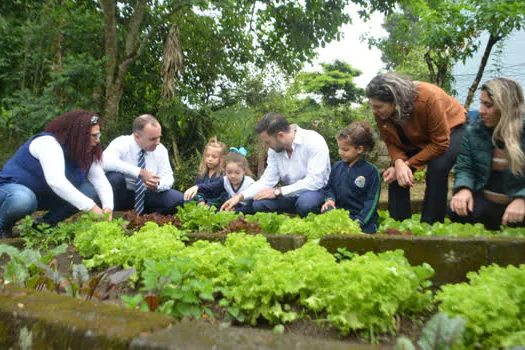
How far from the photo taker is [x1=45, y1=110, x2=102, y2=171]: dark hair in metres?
4.19

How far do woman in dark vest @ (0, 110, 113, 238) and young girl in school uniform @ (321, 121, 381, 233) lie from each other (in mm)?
2207

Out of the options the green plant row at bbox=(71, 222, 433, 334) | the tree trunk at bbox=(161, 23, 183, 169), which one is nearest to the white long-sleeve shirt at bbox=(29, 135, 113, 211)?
the green plant row at bbox=(71, 222, 433, 334)

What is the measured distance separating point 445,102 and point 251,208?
93.4 inches

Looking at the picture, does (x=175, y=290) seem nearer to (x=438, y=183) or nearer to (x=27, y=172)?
(x=438, y=183)

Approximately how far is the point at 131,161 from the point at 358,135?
2.92 m

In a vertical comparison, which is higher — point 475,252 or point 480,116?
point 480,116

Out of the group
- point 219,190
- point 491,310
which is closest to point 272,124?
point 219,190

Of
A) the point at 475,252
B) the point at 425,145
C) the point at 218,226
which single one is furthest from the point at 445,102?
the point at 218,226

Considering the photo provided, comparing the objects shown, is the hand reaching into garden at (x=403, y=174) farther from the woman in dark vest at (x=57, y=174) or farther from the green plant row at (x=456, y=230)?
the woman in dark vest at (x=57, y=174)

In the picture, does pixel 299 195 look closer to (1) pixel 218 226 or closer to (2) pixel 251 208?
(2) pixel 251 208

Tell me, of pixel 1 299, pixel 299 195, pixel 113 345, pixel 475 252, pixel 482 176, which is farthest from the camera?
pixel 299 195

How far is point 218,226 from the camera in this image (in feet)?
13.1

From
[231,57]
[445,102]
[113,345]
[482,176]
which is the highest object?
[231,57]

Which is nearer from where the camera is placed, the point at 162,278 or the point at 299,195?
the point at 162,278
